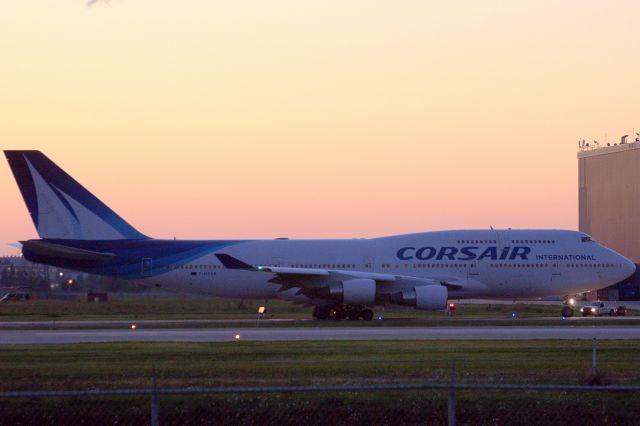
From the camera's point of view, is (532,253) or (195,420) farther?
(532,253)

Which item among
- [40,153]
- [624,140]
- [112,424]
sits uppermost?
[624,140]

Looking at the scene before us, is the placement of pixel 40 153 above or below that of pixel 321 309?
above

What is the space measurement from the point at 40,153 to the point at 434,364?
1166 inches

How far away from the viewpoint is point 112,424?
17.3 m

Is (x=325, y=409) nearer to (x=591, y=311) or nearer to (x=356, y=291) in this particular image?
(x=356, y=291)

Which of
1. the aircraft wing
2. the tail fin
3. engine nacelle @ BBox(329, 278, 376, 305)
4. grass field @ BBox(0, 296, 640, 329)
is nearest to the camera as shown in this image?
grass field @ BBox(0, 296, 640, 329)

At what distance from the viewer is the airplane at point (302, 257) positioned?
49.3 metres

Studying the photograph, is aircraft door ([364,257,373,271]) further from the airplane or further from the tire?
the tire

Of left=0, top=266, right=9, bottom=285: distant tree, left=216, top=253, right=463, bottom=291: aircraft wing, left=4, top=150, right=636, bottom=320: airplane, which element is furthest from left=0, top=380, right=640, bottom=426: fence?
left=0, top=266, right=9, bottom=285: distant tree

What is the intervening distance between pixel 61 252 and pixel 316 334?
1731 cm

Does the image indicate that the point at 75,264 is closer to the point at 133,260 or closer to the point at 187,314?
the point at 133,260

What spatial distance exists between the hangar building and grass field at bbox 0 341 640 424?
58.7m

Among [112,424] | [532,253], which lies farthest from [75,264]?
[112,424]

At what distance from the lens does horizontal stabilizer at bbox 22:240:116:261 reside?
48688 mm
